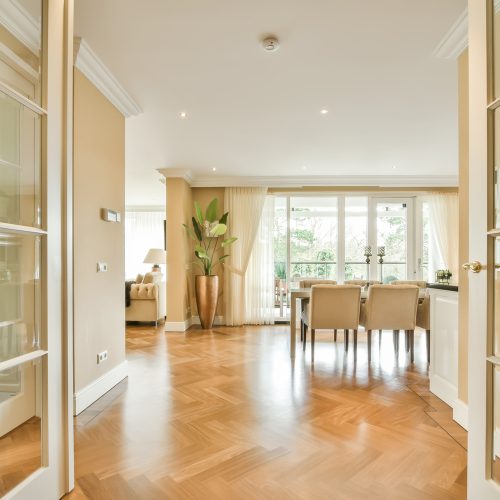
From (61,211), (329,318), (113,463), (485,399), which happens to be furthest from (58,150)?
(329,318)

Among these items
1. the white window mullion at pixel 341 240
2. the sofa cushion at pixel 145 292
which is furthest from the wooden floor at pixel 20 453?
the white window mullion at pixel 341 240

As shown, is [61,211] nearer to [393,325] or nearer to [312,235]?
[393,325]

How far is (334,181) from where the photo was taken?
640 cm

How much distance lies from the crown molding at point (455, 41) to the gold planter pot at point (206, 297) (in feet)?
14.3

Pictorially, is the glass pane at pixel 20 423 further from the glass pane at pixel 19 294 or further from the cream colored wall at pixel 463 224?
the cream colored wall at pixel 463 224

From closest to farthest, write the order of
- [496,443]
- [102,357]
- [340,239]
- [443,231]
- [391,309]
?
[496,443] → [102,357] → [391,309] → [443,231] → [340,239]

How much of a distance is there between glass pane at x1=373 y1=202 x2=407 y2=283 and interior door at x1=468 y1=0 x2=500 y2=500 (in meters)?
5.35

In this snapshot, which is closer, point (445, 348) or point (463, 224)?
point (463, 224)

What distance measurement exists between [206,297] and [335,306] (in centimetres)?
261

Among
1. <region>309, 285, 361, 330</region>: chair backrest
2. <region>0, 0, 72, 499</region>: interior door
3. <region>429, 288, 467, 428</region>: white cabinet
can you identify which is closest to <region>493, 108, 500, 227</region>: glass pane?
<region>429, 288, 467, 428</region>: white cabinet

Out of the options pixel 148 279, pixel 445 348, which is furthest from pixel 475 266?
pixel 148 279

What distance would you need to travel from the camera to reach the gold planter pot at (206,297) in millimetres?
5988

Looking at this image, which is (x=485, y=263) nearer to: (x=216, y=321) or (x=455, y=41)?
(x=455, y=41)

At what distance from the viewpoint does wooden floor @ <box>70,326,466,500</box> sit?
1.72m
